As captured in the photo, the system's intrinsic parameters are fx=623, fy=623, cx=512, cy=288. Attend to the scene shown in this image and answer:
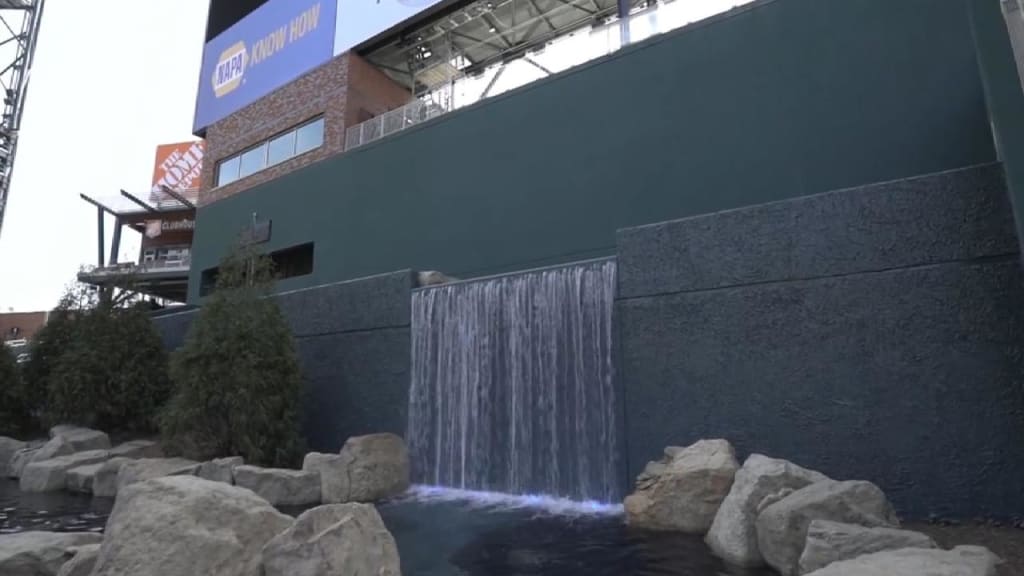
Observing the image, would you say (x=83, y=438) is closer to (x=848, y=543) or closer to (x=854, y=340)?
(x=848, y=543)

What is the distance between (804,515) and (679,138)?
7866 mm

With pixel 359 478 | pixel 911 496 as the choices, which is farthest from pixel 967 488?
pixel 359 478

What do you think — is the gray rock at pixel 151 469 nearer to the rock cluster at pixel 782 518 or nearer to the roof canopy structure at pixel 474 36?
the rock cluster at pixel 782 518

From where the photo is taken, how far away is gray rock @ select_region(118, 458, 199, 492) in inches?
321

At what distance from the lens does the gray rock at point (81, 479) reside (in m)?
8.89

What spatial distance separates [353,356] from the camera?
10.5 meters

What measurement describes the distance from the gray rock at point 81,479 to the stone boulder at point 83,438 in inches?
59.5

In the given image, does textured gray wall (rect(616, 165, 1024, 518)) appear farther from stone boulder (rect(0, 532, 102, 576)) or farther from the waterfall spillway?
stone boulder (rect(0, 532, 102, 576))

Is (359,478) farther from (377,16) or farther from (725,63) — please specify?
(377,16)

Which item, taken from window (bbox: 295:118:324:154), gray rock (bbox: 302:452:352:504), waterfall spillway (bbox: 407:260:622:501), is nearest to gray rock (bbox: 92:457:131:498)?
gray rock (bbox: 302:452:352:504)

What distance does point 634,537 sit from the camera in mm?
5617

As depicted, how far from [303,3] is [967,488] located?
21.9 metres

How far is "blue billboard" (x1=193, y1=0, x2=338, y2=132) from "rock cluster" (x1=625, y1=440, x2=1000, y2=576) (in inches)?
692

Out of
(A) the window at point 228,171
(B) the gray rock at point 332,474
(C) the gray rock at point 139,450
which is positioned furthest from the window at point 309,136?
(B) the gray rock at point 332,474
